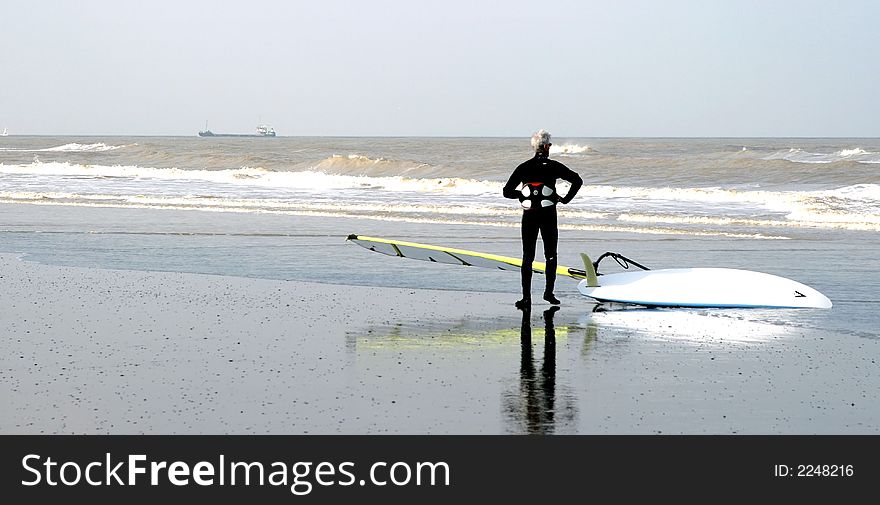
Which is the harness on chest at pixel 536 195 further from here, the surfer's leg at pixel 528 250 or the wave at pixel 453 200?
the wave at pixel 453 200

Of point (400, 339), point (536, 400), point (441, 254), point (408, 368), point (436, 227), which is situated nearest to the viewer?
point (536, 400)

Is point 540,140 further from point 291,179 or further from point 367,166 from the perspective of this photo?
point 367,166

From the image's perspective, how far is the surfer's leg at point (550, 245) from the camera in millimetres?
9539

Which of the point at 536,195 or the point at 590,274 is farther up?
the point at 536,195

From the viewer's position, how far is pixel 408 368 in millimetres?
6934

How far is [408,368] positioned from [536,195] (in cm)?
298

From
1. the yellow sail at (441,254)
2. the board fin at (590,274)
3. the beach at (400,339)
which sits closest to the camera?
the beach at (400,339)

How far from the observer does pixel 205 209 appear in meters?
23.8

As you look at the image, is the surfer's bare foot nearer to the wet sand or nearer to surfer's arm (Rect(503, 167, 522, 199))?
the wet sand

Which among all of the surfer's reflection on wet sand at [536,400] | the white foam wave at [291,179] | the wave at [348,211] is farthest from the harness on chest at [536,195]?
the white foam wave at [291,179]

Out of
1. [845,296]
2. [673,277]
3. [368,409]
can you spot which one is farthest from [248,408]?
[845,296]

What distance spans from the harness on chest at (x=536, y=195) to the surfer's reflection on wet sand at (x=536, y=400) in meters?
1.98

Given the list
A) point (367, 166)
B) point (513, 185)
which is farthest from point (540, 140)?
point (367, 166)

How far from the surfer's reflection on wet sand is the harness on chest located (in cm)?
198
